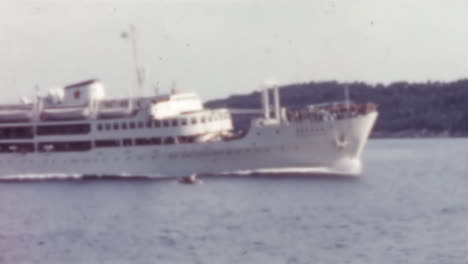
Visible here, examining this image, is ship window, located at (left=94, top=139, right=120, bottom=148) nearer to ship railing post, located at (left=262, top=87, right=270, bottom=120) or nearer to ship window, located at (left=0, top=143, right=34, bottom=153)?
ship window, located at (left=0, top=143, right=34, bottom=153)

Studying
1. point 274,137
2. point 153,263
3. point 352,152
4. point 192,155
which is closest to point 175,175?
point 192,155

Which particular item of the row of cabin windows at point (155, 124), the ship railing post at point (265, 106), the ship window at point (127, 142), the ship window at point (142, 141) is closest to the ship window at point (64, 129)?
the row of cabin windows at point (155, 124)

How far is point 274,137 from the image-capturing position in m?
56.9

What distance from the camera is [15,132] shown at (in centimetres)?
6412

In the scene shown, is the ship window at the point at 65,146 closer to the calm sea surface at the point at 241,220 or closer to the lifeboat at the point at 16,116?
the lifeboat at the point at 16,116

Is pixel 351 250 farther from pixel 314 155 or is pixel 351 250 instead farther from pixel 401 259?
pixel 314 155

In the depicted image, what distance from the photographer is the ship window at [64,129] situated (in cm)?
6188

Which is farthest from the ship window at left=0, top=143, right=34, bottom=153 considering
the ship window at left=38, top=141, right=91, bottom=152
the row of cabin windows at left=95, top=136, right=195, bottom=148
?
the row of cabin windows at left=95, top=136, right=195, bottom=148

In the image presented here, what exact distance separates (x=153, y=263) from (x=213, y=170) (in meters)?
27.9

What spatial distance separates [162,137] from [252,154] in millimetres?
5741

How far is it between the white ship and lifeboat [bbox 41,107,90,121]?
0.07 m

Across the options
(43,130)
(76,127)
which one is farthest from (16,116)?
(76,127)

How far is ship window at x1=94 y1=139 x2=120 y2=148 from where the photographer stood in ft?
200

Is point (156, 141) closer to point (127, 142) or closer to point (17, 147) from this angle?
point (127, 142)
